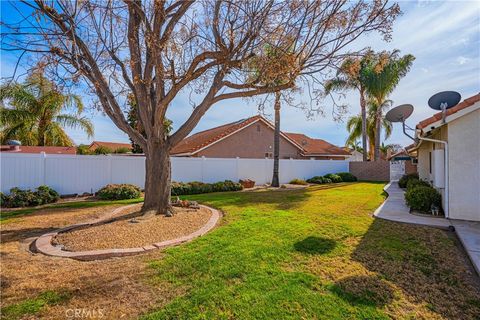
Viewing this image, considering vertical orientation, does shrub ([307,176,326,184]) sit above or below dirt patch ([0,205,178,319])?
above

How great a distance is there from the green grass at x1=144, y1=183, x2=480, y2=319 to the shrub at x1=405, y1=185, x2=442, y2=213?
2440mm

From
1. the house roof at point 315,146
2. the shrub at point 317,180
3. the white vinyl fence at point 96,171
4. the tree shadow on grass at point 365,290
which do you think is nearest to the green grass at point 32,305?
the tree shadow on grass at point 365,290

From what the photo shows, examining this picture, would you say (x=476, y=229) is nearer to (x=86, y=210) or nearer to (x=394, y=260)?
(x=394, y=260)

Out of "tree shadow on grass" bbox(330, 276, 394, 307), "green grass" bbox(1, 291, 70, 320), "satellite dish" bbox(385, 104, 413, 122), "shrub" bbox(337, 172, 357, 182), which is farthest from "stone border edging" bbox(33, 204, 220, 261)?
"shrub" bbox(337, 172, 357, 182)

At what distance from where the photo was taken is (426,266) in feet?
15.5

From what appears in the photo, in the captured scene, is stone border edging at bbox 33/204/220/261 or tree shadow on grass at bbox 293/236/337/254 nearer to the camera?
stone border edging at bbox 33/204/220/261

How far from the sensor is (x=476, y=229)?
6.72 m

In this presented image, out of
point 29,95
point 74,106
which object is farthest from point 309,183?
point 29,95

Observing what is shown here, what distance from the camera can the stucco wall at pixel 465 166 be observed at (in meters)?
7.57

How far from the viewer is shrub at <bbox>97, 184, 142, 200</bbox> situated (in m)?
12.2

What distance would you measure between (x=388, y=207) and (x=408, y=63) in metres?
19.6

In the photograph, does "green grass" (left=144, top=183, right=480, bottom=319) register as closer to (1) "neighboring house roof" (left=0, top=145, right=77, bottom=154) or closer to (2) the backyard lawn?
(2) the backyard lawn

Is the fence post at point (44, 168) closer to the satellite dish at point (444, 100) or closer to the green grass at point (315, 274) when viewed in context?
the green grass at point (315, 274)

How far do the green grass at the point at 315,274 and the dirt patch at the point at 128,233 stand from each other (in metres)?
0.84
